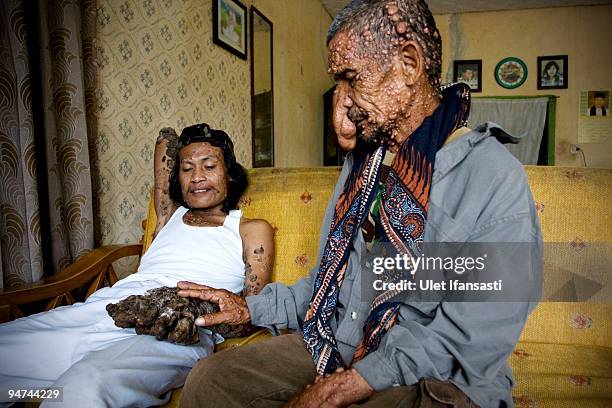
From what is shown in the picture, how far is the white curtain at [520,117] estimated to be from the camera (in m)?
5.83

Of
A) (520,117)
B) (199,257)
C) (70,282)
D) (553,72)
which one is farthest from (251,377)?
(553,72)

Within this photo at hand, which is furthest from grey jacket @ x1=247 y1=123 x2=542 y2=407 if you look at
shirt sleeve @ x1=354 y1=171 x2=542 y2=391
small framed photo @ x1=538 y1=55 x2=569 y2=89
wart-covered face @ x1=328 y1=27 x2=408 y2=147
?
small framed photo @ x1=538 y1=55 x2=569 y2=89

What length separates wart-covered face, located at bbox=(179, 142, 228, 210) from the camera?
1765mm

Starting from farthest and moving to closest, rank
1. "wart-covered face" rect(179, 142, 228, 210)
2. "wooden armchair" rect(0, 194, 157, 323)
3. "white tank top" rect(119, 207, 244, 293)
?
"wart-covered face" rect(179, 142, 228, 210) → "white tank top" rect(119, 207, 244, 293) → "wooden armchair" rect(0, 194, 157, 323)

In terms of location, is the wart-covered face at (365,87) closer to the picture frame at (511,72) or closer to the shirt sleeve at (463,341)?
the shirt sleeve at (463,341)

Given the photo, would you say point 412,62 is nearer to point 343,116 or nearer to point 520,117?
point 343,116

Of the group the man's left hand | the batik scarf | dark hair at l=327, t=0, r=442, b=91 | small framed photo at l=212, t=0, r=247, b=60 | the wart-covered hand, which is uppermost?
small framed photo at l=212, t=0, r=247, b=60

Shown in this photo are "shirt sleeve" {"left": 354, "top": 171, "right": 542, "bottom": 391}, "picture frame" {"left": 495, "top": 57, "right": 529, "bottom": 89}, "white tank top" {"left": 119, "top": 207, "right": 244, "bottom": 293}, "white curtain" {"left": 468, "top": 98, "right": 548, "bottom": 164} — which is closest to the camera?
"shirt sleeve" {"left": 354, "top": 171, "right": 542, "bottom": 391}

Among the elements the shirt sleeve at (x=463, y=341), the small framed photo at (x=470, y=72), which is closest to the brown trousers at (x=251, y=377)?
the shirt sleeve at (x=463, y=341)

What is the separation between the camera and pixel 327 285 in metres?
1.14

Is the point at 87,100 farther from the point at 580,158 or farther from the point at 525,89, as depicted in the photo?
the point at 580,158

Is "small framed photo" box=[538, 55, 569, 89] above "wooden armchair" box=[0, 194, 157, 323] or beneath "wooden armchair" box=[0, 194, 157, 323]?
above

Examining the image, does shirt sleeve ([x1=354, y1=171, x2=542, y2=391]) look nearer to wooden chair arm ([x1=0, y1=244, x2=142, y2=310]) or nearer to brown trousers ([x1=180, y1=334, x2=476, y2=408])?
brown trousers ([x1=180, y1=334, x2=476, y2=408])

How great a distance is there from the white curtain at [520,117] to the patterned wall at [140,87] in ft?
13.7
